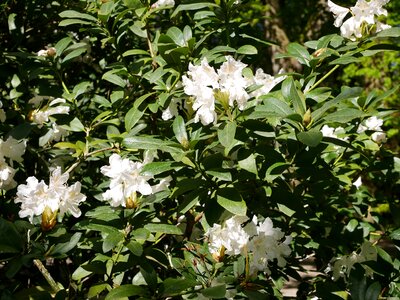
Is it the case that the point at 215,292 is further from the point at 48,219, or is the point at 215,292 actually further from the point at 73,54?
the point at 73,54

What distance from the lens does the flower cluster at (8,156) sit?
1.73m

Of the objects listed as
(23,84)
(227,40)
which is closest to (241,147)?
(227,40)

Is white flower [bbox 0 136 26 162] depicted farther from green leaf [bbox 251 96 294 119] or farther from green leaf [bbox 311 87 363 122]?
green leaf [bbox 311 87 363 122]

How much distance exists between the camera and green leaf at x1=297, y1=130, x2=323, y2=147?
1288 mm

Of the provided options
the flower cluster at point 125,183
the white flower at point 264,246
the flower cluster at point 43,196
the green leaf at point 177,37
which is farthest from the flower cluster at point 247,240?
the green leaf at point 177,37

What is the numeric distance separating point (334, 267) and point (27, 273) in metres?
1.27

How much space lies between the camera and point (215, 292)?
1.35 metres

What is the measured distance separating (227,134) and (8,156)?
81cm

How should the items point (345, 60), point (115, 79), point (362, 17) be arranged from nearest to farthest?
point (345, 60)
point (362, 17)
point (115, 79)

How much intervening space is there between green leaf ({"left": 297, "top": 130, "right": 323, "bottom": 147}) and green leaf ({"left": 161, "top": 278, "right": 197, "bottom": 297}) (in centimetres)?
49

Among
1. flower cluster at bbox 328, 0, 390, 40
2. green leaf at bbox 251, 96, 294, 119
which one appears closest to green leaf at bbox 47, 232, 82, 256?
green leaf at bbox 251, 96, 294, 119

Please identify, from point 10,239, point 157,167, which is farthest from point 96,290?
point 157,167

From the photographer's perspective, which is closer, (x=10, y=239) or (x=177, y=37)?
(x=10, y=239)

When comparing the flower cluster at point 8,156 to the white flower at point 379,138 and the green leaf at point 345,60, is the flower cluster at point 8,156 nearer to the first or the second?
the green leaf at point 345,60
